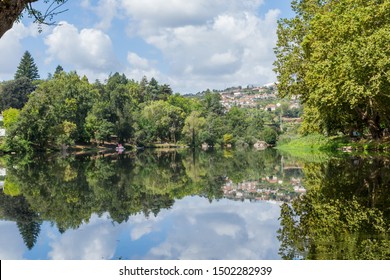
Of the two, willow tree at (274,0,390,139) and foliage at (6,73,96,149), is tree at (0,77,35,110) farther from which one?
willow tree at (274,0,390,139)

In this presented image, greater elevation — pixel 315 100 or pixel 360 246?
pixel 315 100

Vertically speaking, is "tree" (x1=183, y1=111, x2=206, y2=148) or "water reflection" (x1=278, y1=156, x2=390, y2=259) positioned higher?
"tree" (x1=183, y1=111, x2=206, y2=148)

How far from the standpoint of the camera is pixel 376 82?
85.4 feet

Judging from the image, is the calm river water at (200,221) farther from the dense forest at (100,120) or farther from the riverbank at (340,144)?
the dense forest at (100,120)

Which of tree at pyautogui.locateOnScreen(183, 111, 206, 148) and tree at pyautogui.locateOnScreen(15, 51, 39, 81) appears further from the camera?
tree at pyautogui.locateOnScreen(15, 51, 39, 81)

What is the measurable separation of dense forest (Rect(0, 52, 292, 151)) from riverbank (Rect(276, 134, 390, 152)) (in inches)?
1125

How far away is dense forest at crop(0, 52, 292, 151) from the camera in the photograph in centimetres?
5347

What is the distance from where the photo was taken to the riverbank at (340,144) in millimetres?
33656

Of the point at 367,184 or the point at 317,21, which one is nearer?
the point at 367,184

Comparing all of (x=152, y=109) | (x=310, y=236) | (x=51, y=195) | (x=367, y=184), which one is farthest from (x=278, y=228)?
(x=152, y=109)

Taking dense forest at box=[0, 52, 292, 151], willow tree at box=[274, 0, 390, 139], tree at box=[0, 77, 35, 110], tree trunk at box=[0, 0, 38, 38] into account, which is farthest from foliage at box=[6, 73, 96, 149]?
tree trunk at box=[0, 0, 38, 38]

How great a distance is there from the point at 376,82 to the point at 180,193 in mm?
18700

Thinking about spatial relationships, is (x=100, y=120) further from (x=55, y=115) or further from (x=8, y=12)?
(x=8, y=12)
